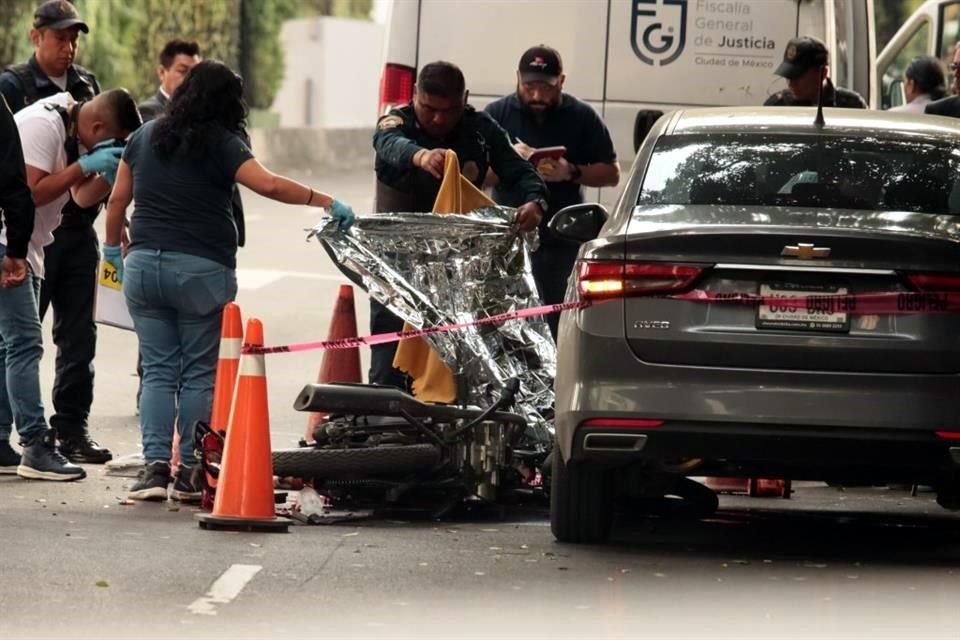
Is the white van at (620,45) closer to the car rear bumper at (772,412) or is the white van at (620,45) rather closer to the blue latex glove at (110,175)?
the blue latex glove at (110,175)

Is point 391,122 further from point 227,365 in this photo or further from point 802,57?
point 802,57

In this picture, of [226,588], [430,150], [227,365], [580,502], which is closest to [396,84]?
[430,150]

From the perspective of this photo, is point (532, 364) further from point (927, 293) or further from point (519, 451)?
point (927, 293)

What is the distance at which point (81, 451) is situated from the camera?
12109mm

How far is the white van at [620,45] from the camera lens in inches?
553

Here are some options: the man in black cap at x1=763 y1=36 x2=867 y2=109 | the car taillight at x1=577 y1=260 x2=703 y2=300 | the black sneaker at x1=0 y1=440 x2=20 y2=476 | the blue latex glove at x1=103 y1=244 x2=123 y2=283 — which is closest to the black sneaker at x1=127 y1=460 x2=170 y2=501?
the black sneaker at x1=0 y1=440 x2=20 y2=476

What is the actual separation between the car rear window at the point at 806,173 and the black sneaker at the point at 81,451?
3631mm

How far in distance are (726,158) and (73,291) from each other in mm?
3834

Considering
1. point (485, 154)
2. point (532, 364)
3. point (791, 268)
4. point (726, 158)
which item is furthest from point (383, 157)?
point (791, 268)

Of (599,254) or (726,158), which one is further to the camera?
(726,158)

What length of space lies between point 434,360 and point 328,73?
117 feet

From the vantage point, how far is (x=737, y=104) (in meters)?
14.3

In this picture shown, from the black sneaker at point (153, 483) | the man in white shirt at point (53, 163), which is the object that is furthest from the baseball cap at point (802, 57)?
the black sneaker at point (153, 483)

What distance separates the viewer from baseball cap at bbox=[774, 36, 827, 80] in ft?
41.7
